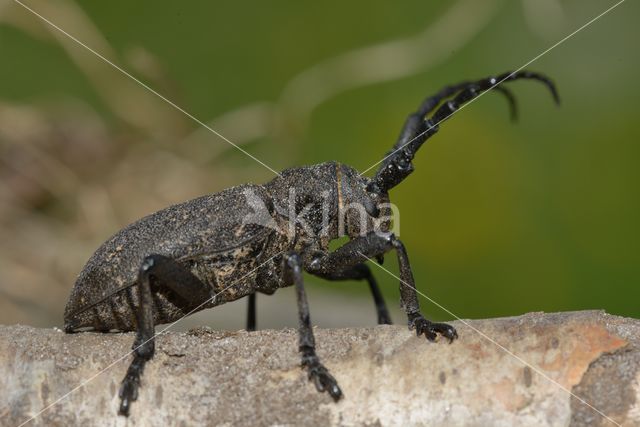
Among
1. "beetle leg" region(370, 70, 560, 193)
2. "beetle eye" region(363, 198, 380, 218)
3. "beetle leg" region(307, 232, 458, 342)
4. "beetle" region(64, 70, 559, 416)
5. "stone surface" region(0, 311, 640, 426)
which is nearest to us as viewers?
"stone surface" region(0, 311, 640, 426)

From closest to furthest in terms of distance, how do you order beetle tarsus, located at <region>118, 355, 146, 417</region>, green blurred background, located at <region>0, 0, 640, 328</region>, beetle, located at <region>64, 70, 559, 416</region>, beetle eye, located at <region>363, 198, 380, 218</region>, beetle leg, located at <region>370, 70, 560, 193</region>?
beetle tarsus, located at <region>118, 355, 146, 417</region>
beetle, located at <region>64, 70, 559, 416</region>
beetle leg, located at <region>370, 70, 560, 193</region>
beetle eye, located at <region>363, 198, 380, 218</region>
green blurred background, located at <region>0, 0, 640, 328</region>

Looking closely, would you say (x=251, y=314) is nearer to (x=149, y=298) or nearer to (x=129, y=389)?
(x=149, y=298)

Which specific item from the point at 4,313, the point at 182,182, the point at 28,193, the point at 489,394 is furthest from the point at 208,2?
the point at 489,394

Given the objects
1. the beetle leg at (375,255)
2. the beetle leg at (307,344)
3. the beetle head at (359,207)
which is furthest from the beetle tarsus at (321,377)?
the beetle head at (359,207)

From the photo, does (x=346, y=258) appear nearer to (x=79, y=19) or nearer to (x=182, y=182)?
(x=182, y=182)

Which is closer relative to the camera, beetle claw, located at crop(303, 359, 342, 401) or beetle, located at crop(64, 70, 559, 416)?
Result: beetle claw, located at crop(303, 359, 342, 401)

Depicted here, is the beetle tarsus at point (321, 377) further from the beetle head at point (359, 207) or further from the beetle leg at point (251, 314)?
the beetle leg at point (251, 314)

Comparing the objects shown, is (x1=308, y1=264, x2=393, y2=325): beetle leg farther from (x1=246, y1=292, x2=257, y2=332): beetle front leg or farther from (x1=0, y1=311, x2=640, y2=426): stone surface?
(x1=0, y1=311, x2=640, y2=426): stone surface

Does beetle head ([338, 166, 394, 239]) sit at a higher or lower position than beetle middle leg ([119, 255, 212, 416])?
higher

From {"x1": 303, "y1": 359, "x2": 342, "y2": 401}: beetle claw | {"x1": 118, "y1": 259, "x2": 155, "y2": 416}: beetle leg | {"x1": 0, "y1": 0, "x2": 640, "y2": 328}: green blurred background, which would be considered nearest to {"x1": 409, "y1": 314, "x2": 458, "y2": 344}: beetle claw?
{"x1": 303, "y1": 359, "x2": 342, "y2": 401}: beetle claw
